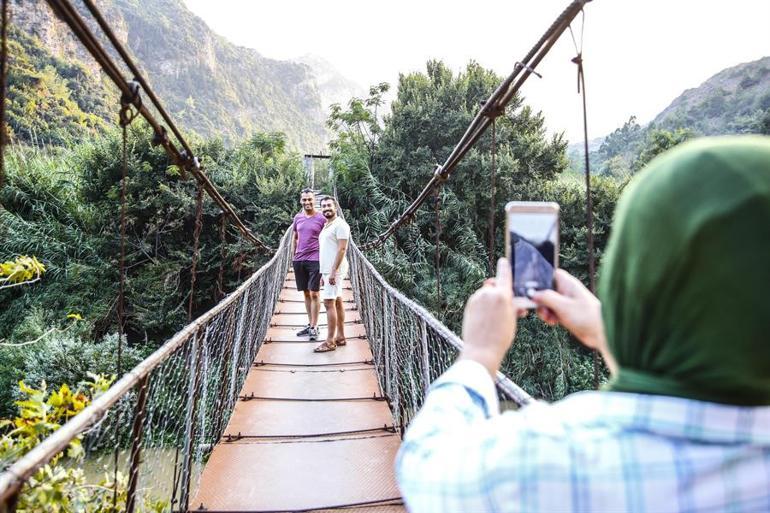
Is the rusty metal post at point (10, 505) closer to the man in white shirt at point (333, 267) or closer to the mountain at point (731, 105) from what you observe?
the man in white shirt at point (333, 267)

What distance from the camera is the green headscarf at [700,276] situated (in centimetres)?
29

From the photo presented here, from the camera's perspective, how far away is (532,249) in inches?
20.7

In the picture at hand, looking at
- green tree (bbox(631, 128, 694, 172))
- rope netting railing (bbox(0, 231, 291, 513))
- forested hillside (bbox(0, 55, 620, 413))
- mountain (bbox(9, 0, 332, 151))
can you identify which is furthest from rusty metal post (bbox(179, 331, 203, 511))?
green tree (bbox(631, 128, 694, 172))

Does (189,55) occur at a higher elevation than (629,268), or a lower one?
higher

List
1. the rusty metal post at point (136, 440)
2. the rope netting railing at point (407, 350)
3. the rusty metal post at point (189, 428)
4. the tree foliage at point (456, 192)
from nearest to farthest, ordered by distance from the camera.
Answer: the rusty metal post at point (136, 440)
the rope netting railing at point (407, 350)
the rusty metal post at point (189, 428)
the tree foliage at point (456, 192)

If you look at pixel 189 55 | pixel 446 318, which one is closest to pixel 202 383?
pixel 446 318

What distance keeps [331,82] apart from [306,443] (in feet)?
313

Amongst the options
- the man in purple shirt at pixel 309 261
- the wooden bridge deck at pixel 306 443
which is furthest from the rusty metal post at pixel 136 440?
the man in purple shirt at pixel 309 261

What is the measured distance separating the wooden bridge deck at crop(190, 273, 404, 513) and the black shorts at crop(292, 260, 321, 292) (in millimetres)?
595

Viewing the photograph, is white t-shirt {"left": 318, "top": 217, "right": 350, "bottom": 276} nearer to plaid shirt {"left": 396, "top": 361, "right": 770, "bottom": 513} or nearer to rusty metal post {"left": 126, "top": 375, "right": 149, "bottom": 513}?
rusty metal post {"left": 126, "top": 375, "right": 149, "bottom": 513}

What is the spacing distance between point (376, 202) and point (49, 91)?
14573mm

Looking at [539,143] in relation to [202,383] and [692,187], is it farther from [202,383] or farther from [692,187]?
[692,187]

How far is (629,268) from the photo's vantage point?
1.08ft

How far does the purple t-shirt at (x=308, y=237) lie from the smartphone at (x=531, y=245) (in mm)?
3239
